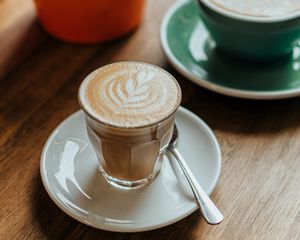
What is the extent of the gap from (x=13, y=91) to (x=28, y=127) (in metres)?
0.10

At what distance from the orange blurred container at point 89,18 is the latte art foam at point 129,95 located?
0.27 m

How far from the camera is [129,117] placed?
589 millimetres

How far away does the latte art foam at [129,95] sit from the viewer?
0.59 m

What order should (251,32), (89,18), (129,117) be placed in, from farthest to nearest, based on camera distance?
(89,18) → (251,32) → (129,117)

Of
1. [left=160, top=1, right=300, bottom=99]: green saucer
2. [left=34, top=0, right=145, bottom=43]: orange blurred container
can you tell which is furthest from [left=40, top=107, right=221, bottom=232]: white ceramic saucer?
[left=34, top=0, right=145, bottom=43]: orange blurred container

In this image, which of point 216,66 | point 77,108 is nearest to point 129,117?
point 77,108

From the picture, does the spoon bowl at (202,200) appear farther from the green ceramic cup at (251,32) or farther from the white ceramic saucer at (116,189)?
the green ceramic cup at (251,32)

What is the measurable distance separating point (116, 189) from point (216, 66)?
34cm

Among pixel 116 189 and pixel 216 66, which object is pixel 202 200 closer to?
pixel 116 189

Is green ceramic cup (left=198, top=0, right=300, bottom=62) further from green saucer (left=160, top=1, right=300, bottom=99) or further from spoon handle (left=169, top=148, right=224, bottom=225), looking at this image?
spoon handle (left=169, top=148, right=224, bottom=225)

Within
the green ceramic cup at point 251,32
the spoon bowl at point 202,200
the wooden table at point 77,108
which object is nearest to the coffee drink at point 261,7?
the green ceramic cup at point 251,32

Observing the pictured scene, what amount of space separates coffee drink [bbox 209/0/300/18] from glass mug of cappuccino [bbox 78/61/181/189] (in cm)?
22

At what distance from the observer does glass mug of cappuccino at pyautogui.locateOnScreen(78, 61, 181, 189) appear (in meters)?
0.59

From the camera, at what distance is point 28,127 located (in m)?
0.76
